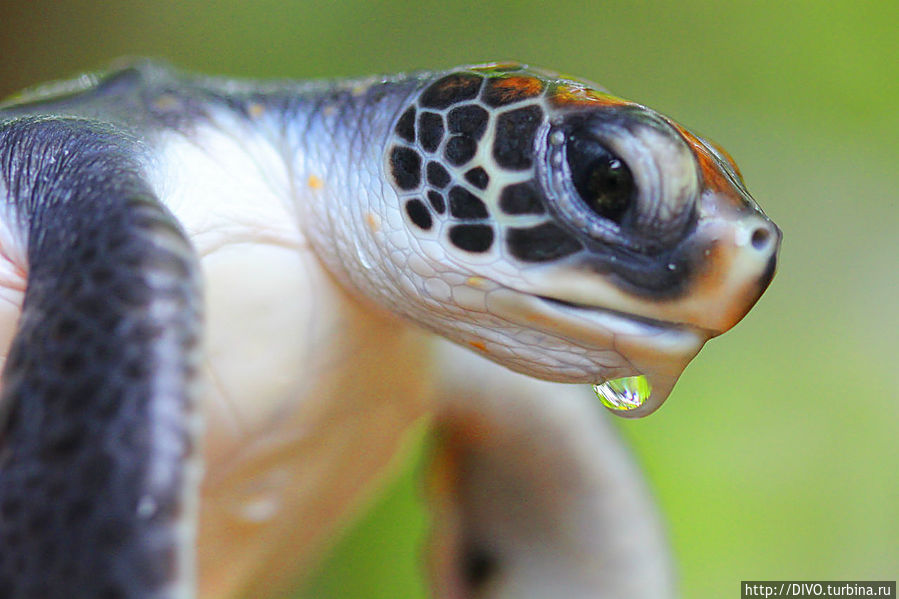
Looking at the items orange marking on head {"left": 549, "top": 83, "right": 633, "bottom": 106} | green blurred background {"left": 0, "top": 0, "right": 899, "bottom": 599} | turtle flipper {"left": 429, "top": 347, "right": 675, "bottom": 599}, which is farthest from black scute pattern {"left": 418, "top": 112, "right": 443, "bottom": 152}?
green blurred background {"left": 0, "top": 0, "right": 899, "bottom": 599}

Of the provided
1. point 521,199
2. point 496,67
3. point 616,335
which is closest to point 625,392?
point 616,335

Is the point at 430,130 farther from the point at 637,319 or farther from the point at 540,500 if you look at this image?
the point at 540,500

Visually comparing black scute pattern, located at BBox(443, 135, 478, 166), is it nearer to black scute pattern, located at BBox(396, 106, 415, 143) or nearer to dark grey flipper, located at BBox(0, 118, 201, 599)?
black scute pattern, located at BBox(396, 106, 415, 143)

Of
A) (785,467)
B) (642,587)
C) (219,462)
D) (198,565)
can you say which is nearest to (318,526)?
(198,565)

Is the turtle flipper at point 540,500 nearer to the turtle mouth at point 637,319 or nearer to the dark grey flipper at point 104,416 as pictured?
the turtle mouth at point 637,319

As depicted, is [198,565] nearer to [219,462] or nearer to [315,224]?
[219,462]

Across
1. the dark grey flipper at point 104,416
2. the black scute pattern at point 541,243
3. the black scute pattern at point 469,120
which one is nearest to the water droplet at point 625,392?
the black scute pattern at point 541,243

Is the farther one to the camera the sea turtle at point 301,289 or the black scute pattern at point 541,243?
the black scute pattern at point 541,243
